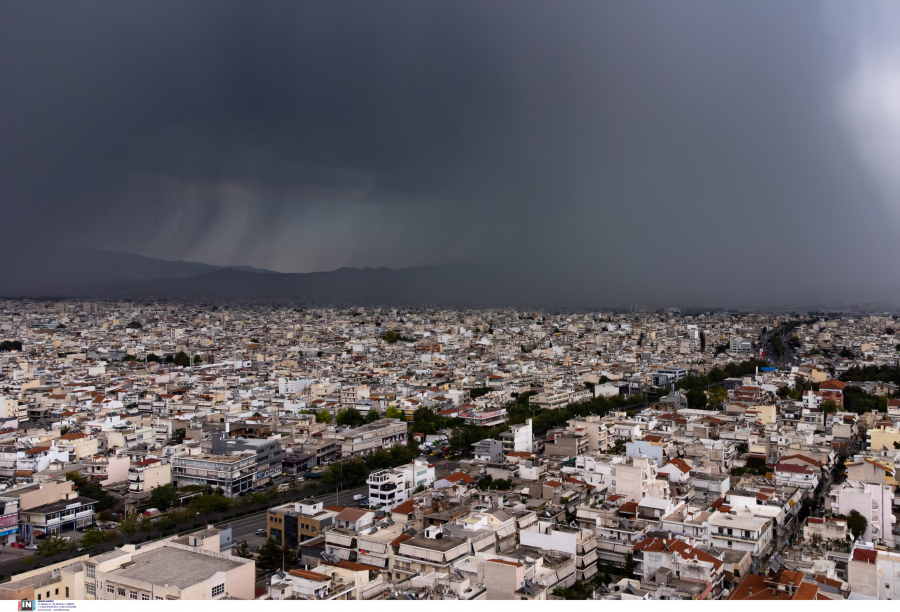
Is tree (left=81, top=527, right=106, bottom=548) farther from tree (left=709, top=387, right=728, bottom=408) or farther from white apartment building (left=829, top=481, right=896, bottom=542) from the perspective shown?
tree (left=709, top=387, right=728, bottom=408)

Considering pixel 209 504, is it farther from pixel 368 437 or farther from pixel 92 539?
pixel 368 437

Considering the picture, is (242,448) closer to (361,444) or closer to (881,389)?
(361,444)

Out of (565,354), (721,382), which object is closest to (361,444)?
(721,382)

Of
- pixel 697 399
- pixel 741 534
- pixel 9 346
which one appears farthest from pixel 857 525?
pixel 9 346
